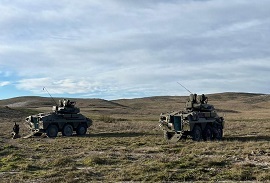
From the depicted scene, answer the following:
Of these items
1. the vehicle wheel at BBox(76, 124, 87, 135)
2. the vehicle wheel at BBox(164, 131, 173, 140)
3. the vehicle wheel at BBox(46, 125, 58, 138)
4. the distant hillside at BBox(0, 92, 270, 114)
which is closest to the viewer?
the vehicle wheel at BBox(164, 131, 173, 140)

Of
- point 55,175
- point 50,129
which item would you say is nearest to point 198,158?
point 55,175

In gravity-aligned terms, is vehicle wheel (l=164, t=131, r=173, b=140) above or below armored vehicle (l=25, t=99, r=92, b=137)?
below

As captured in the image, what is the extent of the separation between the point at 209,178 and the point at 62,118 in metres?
20.0

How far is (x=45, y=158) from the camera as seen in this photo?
57.3ft

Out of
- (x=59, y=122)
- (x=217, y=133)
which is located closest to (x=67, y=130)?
(x=59, y=122)

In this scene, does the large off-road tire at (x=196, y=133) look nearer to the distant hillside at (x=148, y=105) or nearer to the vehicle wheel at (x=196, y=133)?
the vehicle wheel at (x=196, y=133)

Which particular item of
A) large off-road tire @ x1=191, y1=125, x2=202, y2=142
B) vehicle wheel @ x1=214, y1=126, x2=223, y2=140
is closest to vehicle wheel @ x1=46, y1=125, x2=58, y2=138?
large off-road tire @ x1=191, y1=125, x2=202, y2=142

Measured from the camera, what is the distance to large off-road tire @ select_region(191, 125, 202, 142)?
24562mm

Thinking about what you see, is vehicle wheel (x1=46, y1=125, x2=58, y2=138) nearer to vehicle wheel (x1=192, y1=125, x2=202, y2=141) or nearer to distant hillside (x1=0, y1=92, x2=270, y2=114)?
vehicle wheel (x1=192, y1=125, x2=202, y2=141)

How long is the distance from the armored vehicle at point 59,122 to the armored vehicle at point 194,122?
810 cm

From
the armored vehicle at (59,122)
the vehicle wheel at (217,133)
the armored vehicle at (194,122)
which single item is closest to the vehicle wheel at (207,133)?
the armored vehicle at (194,122)

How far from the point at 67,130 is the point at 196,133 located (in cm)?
1043

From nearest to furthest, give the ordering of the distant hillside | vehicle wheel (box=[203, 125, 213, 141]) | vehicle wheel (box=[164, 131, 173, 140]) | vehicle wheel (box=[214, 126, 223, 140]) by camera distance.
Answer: vehicle wheel (box=[203, 125, 213, 141])
vehicle wheel (box=[214, 126, 223, 140])
vehicle wheel (box=[164, 131, 173, 140])
the distant hillside

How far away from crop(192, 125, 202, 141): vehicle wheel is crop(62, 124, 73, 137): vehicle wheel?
1032 cm
